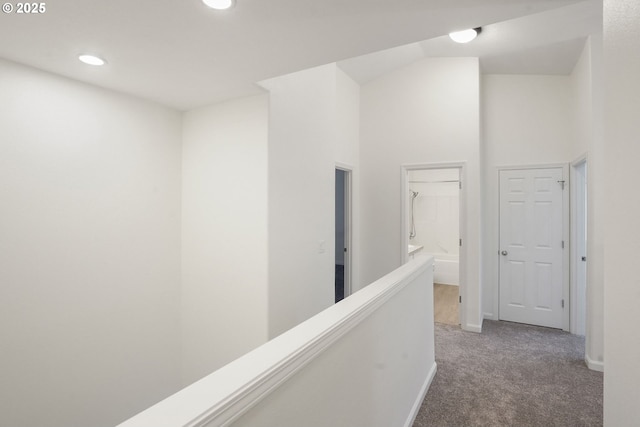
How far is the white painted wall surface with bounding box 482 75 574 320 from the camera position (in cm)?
386

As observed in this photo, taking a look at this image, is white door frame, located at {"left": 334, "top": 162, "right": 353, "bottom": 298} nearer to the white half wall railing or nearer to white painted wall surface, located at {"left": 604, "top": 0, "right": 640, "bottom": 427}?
the white half wall railing

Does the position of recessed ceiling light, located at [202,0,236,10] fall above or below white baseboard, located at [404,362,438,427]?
above

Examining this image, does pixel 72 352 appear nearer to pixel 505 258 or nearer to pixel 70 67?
pixel 70 67

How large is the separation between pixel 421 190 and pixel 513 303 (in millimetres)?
2920

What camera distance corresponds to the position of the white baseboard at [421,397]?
7.20ft

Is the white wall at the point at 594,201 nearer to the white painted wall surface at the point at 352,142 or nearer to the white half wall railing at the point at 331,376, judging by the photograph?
the white half wall railing at the point at 331,376

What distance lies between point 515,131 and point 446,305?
2608mm

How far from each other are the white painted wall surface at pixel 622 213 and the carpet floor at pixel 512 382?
1.40m

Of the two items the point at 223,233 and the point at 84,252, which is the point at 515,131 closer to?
the point at 223,233

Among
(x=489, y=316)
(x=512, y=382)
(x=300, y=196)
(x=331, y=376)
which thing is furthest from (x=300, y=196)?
(x=489, y=316)

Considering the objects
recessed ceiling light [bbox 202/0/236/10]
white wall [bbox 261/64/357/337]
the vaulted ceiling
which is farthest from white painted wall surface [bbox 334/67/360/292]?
recessed ceiling light [bbox 202/0/236/10]

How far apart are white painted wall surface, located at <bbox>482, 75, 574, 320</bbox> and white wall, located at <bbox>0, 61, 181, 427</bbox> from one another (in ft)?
12.3

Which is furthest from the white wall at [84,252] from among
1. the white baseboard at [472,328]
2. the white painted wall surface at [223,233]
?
the white baseboard at [472,328]

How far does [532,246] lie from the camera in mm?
4031
